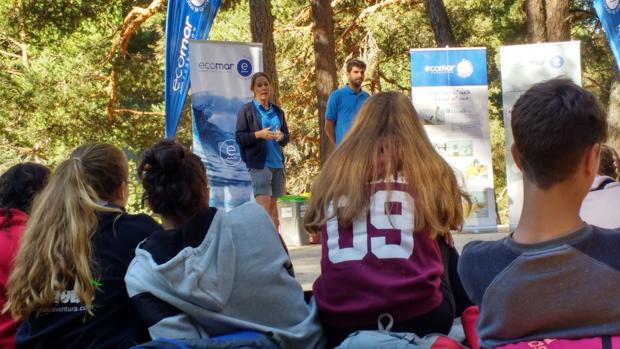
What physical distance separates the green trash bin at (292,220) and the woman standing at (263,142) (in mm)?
2266

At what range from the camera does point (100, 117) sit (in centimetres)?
2189

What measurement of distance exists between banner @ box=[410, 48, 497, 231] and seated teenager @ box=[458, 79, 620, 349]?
9.08 meters

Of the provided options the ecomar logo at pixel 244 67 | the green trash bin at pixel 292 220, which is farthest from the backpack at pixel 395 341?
the green trash bin at pixel 292 220

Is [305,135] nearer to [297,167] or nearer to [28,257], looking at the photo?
[297,167]

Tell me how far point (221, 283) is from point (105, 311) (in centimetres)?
53

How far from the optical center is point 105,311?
3.30 m

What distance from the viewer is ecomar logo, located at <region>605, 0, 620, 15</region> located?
37.3 feet

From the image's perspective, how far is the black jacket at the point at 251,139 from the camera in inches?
351

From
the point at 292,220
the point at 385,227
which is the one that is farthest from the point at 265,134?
the point at 385,227

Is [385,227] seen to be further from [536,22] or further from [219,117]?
[536,22]

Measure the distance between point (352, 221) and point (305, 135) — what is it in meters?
23.2

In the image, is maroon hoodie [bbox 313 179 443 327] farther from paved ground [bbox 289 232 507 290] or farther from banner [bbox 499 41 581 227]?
banner [bbox 499 41 581 227]

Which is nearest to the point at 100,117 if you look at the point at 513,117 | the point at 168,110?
the point at 168,110

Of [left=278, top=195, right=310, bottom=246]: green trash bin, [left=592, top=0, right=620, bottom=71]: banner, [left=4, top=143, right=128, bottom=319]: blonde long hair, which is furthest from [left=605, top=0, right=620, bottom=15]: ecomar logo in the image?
[left=4, top=143, right=128, bottom=319]: blonde long hair
